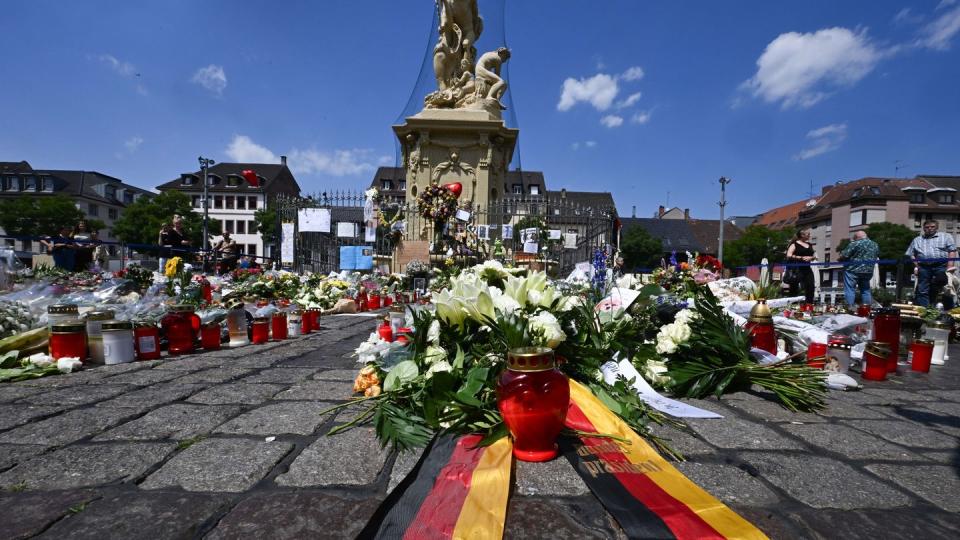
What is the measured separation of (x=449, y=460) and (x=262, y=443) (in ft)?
2.82

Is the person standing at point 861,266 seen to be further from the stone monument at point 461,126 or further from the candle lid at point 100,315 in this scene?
the candle lid at point 100,315

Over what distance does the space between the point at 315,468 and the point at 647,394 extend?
1780mm

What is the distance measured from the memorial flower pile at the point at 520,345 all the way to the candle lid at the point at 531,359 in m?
0.19

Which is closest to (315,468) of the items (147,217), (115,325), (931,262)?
(115,325)

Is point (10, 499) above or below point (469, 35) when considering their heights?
below

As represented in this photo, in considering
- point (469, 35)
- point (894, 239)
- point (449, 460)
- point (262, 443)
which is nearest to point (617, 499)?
point (449, 460)

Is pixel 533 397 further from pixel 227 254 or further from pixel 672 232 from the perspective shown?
pixel 672 232

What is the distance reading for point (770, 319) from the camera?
3.38 metres

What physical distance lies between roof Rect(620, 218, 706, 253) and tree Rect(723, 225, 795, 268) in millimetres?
10621

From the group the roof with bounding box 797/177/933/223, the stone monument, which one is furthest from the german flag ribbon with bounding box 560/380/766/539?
the roof with bounding box 797/177/933/223

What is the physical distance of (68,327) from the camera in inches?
132

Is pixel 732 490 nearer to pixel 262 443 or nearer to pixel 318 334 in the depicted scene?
pixel 262 443

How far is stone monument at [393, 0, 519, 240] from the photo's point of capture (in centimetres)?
1188

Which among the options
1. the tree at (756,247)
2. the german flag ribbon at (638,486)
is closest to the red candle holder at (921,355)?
the german flag ribbon at (638,486)
